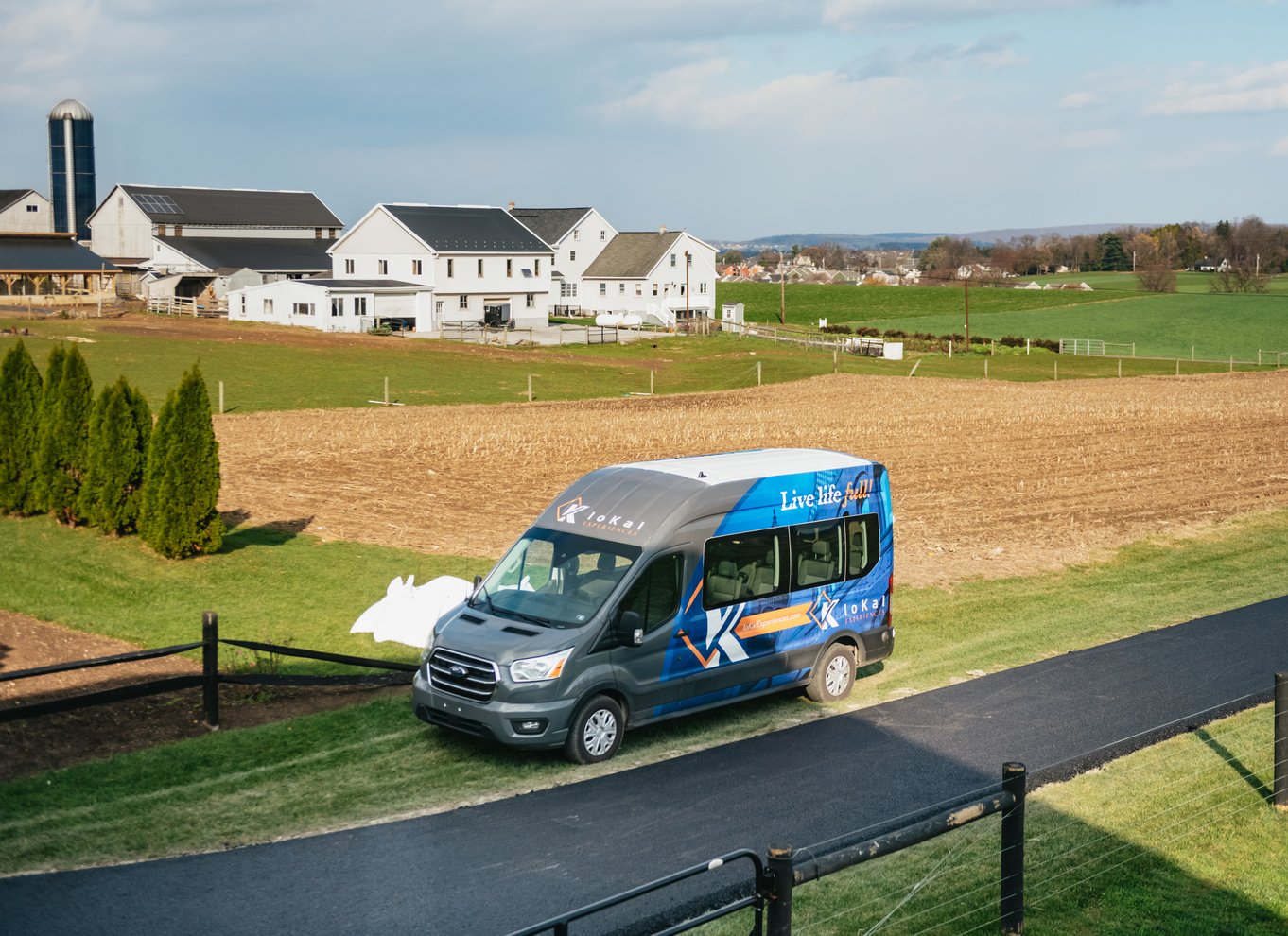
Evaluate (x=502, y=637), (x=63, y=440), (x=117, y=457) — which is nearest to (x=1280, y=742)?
(x=502, y=637)

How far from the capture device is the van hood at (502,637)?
12805mm

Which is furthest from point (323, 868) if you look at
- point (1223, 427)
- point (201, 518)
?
point (1223, 427)

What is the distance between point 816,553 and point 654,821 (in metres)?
4.82

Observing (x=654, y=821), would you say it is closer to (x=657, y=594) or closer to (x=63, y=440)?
(x=657, y=594)

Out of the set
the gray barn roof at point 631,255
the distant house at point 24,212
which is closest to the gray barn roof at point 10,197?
the distant house at point 24,212

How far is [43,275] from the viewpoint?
8519 centimetres

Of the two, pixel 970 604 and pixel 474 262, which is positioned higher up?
pixel 474 262

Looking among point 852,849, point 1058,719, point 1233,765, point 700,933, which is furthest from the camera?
point 1058,719

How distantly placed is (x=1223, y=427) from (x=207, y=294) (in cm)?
6995

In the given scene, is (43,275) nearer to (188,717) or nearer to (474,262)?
(474,262)

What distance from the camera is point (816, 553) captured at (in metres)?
15.2

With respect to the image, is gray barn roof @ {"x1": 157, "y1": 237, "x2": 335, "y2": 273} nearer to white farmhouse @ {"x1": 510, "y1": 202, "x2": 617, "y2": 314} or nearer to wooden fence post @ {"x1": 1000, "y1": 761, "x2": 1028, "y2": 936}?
white farmhouse @ {"x1": 510, "y1": 202, "x2": 617, "y2": 314}

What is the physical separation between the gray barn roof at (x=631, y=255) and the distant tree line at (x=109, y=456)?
259 feet

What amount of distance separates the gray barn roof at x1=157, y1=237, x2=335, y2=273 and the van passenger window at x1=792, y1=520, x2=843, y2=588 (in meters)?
83.1
